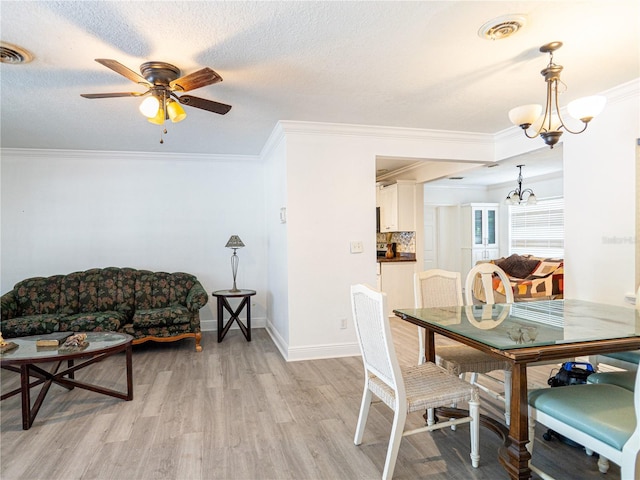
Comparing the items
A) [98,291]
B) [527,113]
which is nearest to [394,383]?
[527,113]

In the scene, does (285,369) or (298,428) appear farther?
(285,369)

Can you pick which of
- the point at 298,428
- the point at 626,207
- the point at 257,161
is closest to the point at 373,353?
the point at 298,428

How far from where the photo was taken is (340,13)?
208cm

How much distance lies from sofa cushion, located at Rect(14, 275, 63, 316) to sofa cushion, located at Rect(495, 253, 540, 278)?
7239 millimetres

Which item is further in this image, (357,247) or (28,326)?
(357,247)

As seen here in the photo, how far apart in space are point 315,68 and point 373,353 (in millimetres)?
1911

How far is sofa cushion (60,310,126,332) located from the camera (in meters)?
4.17

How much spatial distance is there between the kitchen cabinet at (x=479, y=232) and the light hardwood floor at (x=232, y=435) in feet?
17.5

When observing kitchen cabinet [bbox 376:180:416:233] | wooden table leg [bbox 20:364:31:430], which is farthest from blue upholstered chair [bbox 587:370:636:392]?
kitchen cabinet [bbox 376:180:416:233]

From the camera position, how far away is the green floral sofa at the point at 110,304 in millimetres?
4211

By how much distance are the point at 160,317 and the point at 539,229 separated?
7.25 m

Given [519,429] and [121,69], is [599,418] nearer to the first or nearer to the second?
[519,429]

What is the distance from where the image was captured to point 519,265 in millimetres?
7457

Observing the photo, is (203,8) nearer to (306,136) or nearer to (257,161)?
(306,136)
